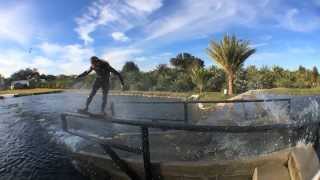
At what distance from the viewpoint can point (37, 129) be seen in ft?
59.4

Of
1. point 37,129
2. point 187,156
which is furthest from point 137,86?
point 187,156

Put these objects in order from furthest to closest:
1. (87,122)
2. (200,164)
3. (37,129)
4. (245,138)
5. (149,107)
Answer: (37,129), (149,107), (87,122), (245,138), (200,164)

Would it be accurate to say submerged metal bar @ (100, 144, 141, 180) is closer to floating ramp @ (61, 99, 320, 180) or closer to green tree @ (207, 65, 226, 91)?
floating ramp @ (61, 99, 320, 180)

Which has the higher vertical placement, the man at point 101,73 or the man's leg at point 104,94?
the man at point 101,73

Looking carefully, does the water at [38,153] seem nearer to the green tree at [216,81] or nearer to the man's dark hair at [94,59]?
the man's dark hair at [94,59]

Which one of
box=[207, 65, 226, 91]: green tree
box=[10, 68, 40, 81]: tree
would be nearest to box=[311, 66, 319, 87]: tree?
box=[207, 65, 226, 91]: green tree

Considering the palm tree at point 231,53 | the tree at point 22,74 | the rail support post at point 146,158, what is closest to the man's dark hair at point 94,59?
the rail support post at point 146,158

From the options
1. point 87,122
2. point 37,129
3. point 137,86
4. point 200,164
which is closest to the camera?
point 200,164

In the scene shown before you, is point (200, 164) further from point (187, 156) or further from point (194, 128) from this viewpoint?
point (187, 156)

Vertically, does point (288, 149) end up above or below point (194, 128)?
below

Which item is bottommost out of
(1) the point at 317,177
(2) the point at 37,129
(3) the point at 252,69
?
(2) the point at 37,129

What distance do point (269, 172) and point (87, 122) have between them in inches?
265

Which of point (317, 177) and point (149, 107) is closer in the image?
point (317, 177)

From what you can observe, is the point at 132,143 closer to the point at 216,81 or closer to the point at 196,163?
the point at 196,163
